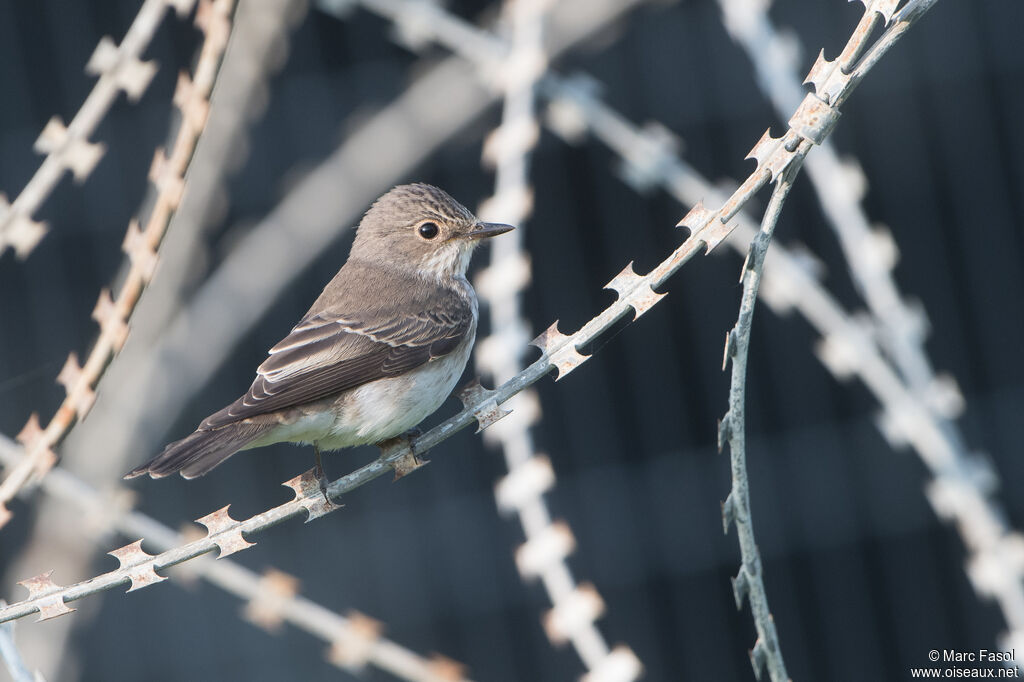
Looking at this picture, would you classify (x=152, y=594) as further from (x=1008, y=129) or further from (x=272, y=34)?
(x=1008, y=129)

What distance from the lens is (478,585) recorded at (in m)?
4.77

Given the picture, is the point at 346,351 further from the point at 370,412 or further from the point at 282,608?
the point at 282,608

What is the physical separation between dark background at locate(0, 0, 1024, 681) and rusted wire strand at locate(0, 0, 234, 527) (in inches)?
127

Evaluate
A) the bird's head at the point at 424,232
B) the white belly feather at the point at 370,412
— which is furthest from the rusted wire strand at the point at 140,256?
the bird's head at the point at 424,232

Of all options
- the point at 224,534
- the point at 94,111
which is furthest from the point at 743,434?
the point at 94,111

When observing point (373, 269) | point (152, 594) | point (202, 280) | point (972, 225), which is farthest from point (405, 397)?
point (972, 225)

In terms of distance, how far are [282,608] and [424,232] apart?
5.18 feet

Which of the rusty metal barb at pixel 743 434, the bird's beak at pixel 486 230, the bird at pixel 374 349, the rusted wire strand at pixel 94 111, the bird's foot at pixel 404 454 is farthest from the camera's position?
the bird's beak at pixel 486 230

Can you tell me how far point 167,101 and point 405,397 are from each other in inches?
113

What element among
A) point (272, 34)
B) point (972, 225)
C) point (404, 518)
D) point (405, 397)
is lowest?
point (405, 397)

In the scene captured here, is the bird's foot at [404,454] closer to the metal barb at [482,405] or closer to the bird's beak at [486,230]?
the metal barb at [482,405]

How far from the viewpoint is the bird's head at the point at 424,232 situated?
10.2 feet

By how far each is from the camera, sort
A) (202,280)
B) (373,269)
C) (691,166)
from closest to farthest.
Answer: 1. (373,269)
2. (202,280)
3. (691,166)

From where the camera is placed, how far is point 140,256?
4.85 ft
